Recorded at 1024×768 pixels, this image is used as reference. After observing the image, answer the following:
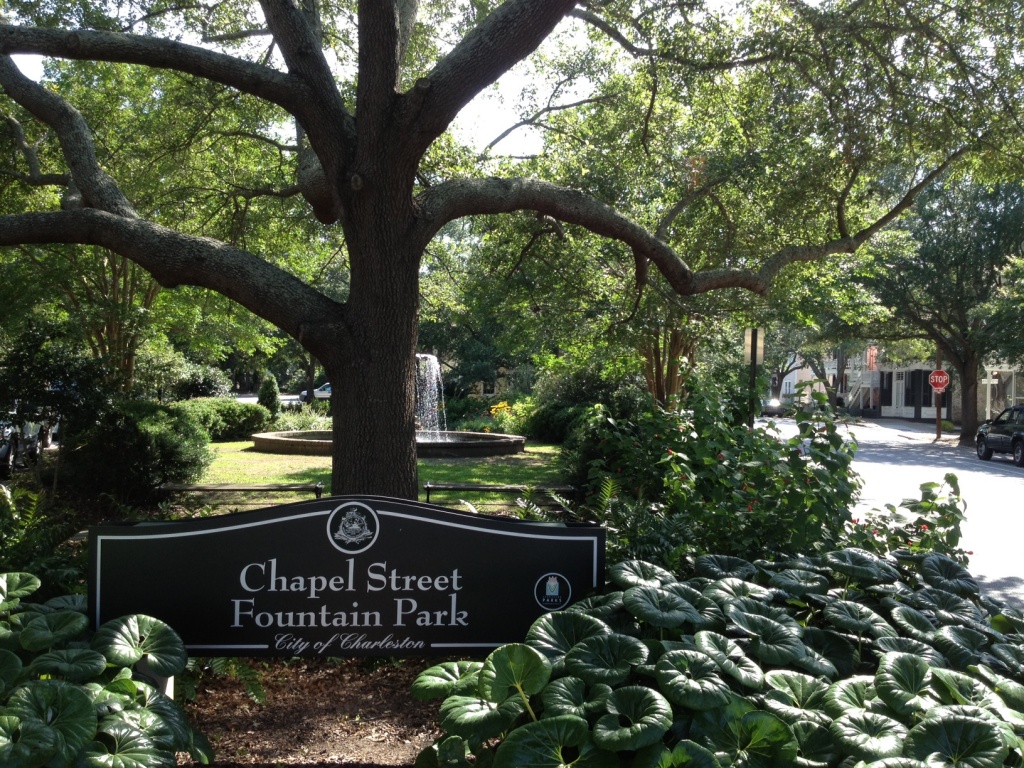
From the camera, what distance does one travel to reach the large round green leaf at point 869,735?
259cm

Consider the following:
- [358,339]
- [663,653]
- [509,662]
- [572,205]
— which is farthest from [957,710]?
[572,205]

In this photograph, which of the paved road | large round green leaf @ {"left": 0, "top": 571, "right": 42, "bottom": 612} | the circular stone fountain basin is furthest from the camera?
the circular stone fountain basin

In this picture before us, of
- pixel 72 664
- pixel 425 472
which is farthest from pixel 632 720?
pixel 425 472

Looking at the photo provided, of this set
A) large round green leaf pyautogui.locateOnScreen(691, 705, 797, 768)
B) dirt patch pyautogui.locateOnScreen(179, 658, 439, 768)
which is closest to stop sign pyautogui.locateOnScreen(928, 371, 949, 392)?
dirt patch pyautogui.locateOnScreen(179, 658, 439, 768)

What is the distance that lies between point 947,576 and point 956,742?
2037 millimetres

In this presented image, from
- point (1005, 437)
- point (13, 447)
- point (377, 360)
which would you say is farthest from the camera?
point (1005, 437)

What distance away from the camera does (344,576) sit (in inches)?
156

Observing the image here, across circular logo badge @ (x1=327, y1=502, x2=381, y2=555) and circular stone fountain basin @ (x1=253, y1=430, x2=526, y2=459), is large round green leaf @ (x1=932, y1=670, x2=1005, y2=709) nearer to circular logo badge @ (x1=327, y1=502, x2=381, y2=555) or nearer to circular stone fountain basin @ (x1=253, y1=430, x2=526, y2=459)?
circular logo badge @ (x1=327, y1=502, x2=381, y2=555)

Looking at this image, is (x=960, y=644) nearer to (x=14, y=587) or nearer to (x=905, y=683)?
(x=905, y=683)

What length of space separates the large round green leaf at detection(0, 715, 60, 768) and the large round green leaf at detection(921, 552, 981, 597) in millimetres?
3742

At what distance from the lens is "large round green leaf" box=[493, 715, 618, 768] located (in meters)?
2.69

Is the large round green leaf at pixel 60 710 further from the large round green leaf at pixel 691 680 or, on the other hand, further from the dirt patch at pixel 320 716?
the large round green leaf at pixel 691 680

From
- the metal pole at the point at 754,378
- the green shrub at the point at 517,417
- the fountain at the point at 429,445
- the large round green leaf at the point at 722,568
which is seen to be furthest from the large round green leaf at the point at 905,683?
the green shrub at the point at 517,417

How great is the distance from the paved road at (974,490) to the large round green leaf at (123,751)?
15.3 ft
